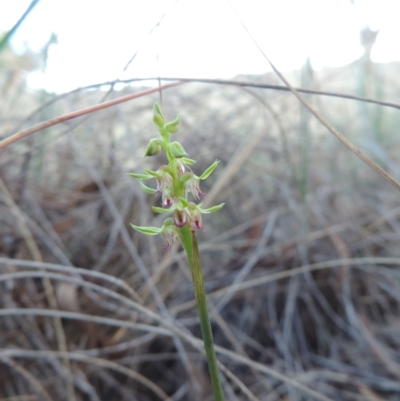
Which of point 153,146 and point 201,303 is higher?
point 153,146

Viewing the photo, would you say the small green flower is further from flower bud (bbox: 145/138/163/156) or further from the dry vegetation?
the dry vegetation

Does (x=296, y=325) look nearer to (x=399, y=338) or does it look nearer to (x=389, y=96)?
(x=399, y=338)

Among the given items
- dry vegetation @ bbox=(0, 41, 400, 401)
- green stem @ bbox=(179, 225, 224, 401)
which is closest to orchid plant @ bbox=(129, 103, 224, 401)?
green stem @ bbox=(179, 225, 224, 401)

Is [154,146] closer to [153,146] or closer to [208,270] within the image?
[153,146]

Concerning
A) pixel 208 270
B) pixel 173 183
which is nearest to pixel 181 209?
pixel 173 183

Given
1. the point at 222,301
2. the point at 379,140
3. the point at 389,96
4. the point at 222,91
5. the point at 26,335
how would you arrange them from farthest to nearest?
1. the point at 389,96
2. the point at 222,91
3. the point at 379,140
4. the point at 222,301
5. the point at 26,335

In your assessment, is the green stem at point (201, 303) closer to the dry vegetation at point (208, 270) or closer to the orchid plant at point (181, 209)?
the orchid plant at point (181, 209)

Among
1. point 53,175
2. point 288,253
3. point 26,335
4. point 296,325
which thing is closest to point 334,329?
point 296,325
